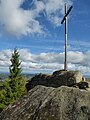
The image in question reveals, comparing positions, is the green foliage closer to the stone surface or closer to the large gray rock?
the stone surface

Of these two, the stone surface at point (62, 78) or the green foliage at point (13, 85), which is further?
the green foliage at point (13, 85)

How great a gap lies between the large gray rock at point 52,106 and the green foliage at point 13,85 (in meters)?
37.6

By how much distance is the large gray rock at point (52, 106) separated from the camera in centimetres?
970

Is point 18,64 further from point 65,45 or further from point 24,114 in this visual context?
point 24,114

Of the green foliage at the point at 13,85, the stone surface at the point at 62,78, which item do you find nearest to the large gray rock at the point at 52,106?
the stone surface at the point at 62,78

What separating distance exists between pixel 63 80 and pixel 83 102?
26.9m

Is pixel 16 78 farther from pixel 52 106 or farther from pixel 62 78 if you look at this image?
pixel 52 106

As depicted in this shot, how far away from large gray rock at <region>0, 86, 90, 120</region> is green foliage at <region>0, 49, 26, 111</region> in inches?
1480

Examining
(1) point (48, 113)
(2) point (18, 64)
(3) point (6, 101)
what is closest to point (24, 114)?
(1) point (48, 113)

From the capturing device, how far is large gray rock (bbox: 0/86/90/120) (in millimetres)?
9703

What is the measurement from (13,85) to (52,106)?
42607 mm

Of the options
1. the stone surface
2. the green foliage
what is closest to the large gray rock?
the stone surface

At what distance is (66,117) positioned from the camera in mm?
9633

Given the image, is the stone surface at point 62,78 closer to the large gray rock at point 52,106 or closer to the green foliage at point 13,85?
the green foliage at point 13,85
